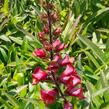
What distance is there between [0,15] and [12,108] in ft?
5.42

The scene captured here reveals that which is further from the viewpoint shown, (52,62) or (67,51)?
(67,51)

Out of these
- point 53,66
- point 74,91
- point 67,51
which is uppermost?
point 53,66

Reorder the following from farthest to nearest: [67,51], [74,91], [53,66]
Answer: [67,51], [74,91], [53,66]

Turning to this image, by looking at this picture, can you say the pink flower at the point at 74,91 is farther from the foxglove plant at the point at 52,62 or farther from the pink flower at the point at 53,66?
the pink flower at the point at 53,66

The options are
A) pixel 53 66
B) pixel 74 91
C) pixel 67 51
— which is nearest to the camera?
pixel 53 66

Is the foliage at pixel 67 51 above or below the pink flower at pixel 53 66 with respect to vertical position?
below

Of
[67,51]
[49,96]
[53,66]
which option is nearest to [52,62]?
[53,66]

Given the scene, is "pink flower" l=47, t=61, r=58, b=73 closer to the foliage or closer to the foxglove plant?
the foxglove plant

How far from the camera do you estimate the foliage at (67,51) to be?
2551mm

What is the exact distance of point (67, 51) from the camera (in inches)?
133

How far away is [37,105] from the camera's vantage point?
2.46 metres

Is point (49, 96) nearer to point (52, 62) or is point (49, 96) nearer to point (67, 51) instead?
point (52, 62)

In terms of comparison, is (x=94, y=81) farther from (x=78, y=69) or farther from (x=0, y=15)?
(x=0, y=15)

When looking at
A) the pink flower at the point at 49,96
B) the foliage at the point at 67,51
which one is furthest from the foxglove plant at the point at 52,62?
the foliage at the point at 67,51
